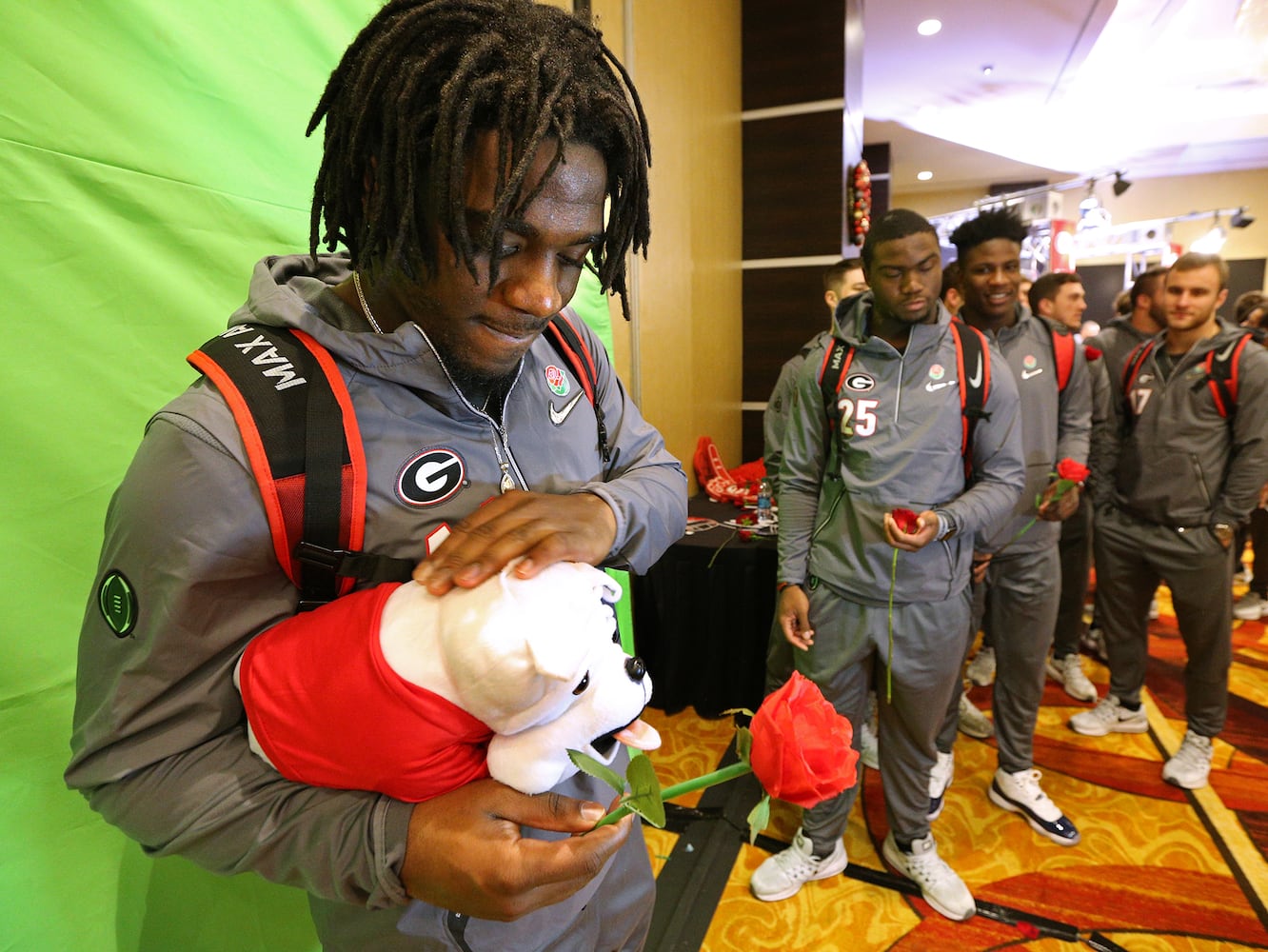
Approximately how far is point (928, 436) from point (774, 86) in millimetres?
3476

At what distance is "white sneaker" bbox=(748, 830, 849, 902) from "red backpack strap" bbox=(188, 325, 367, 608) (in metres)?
1.85

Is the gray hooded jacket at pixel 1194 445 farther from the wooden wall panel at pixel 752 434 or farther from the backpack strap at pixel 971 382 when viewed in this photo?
the wooden wall panel at pixel 752 434

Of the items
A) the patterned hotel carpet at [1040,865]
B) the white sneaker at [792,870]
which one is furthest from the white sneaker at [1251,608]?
the white sneaker at [792,870]

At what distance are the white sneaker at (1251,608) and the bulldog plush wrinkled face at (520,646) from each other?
504 cm

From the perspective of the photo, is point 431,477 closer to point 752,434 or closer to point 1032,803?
point 1032,803

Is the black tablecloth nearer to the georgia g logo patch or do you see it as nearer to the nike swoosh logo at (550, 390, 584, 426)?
the nike swoosh logo at (550, 390, 584, 426)

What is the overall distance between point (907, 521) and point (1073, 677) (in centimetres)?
224

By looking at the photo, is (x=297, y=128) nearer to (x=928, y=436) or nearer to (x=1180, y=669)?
(x=928, y=436)

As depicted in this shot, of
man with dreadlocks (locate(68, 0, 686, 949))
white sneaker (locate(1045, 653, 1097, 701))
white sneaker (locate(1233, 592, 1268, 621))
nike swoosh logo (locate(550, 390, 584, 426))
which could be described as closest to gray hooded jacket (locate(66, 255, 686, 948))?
man with dreadlocks (locate(68, 0, 686, 949))

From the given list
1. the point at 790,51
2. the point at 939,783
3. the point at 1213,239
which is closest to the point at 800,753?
the point at 939,783

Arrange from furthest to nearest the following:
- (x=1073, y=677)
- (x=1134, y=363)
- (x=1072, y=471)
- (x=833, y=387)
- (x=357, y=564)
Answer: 1. (x=1073, y=677)
2. (x=1134, y=363)
3. (x=1072, y=471)
4. (x=833, y=387)
5. (x=357, y=564)

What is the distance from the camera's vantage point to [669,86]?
3.11 metres

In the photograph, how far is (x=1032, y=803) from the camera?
2271 millimetres

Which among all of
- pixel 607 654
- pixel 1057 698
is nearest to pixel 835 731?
pixel 607 654
